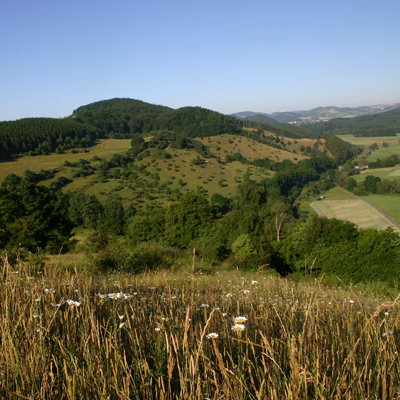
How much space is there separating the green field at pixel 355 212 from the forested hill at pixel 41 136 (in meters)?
103

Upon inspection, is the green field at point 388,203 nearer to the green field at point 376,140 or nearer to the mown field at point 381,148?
the mown field at point 381,148

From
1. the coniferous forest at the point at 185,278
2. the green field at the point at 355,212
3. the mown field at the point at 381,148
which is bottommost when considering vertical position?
the green field at the point at 355,212

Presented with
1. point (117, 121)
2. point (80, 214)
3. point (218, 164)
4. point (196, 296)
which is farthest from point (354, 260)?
point (117, 121)

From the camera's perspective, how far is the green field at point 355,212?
210 feet

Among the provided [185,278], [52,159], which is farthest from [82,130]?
[185,278]

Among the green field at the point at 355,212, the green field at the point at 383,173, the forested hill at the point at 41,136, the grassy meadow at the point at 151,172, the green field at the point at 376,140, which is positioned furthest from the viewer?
the green field at the point at 376,140

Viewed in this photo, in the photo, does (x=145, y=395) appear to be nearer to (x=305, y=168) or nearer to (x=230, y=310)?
(x=230, y=310)

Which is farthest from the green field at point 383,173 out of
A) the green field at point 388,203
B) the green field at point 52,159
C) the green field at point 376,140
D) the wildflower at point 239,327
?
the wildflower at point 239,327

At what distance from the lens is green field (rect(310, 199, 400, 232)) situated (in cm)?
6406

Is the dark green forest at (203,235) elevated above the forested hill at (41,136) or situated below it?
below

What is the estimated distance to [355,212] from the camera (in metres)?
74.4

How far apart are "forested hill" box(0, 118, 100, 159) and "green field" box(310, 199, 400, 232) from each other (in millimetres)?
102836

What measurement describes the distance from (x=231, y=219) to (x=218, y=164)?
9562cm

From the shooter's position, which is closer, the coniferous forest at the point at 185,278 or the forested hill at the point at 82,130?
the coniferous forest at the point at 185,278
